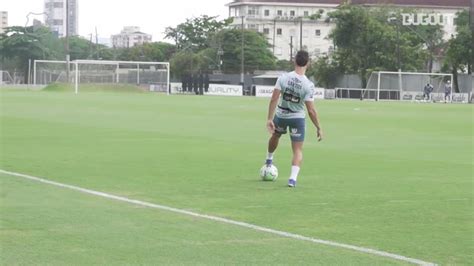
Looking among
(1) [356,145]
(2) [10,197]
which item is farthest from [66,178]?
(1) [356,145]

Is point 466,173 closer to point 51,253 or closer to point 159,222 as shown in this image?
point 159,222

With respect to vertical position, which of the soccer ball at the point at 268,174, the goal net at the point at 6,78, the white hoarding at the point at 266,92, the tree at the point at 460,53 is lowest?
the soccer ball at the point at 268,174

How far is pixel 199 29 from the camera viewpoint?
474 feet

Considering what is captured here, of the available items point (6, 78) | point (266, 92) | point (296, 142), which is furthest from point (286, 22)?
point (296, 142)

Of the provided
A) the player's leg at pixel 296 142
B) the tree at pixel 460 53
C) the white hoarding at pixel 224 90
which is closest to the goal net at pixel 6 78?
the white hoarding at pixel 224 90

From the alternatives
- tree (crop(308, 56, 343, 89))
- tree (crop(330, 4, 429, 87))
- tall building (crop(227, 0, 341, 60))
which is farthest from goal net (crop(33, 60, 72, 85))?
tall building (crop(227, 0, 341, 60))

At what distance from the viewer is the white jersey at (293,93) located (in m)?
13.3

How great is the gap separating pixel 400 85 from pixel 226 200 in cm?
7151

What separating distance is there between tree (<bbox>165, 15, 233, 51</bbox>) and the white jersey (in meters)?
130

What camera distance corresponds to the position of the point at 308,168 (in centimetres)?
1638

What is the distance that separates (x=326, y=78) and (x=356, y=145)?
275 ft

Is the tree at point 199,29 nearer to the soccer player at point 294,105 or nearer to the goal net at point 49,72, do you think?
the goal net at point 49,72

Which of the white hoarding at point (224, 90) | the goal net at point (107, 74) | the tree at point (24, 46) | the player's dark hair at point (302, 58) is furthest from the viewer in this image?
the tree at point (24, 46)

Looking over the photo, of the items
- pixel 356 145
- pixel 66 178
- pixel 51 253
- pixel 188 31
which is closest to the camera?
pixel 51 253
